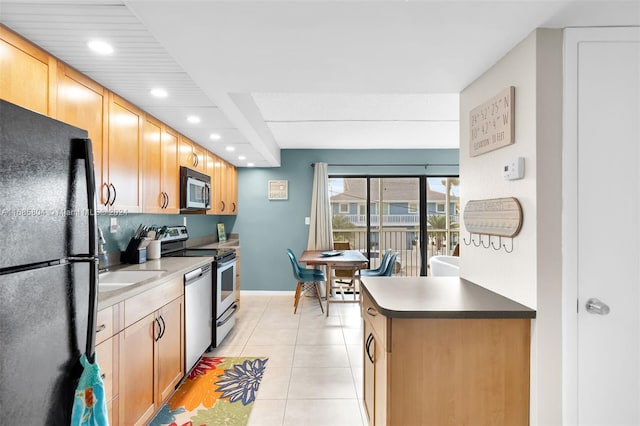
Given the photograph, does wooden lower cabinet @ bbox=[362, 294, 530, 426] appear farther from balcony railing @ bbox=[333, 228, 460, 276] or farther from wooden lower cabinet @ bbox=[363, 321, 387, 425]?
balcony railing @ bbox=[333, 228, 460, 276]

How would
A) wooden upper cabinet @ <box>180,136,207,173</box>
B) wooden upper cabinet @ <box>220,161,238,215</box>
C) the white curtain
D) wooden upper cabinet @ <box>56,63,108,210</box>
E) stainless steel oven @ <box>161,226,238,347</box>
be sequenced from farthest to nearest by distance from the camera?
the white curtain → wooden upper cabinet @ <box>220,161,238,215</box> → wooden upper cabinet @ <box>180,136,207,173</box> → stainless steel oven @ <box>161,226,238,347</box> → wooden upper cabinet @ <box>56,63,108,210</box>

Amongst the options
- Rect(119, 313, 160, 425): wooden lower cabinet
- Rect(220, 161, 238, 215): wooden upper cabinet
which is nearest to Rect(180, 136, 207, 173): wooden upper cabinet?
Rect(220, 161, 238, 215): wooden upper cabinet

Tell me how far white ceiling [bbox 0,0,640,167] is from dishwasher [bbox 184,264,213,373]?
4.40ft

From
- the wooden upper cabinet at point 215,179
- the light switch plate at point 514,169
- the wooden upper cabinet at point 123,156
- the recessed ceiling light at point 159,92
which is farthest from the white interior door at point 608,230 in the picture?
the wooden upper cabinet at point 215,179

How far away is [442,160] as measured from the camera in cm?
521

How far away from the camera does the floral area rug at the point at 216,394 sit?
2092 millimetres

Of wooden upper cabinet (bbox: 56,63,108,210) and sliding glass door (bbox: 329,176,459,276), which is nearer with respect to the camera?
wooden upper cabinet (bbox: 56,63,108,210)

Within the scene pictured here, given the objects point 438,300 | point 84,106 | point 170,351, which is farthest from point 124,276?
point 438,300

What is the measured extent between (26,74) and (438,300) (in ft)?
6.94

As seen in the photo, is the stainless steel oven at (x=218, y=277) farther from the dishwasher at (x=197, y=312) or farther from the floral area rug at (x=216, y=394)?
the floral area rug at (x=216, y=394)

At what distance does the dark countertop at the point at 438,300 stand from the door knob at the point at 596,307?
0.78 feet

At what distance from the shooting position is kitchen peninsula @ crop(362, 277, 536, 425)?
1.39 m

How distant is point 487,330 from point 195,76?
6.48 ft

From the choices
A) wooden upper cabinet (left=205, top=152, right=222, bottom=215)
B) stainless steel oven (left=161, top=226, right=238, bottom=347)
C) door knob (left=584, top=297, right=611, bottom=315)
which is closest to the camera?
door knob (left=584, top=297, right=611, bottom=315)
